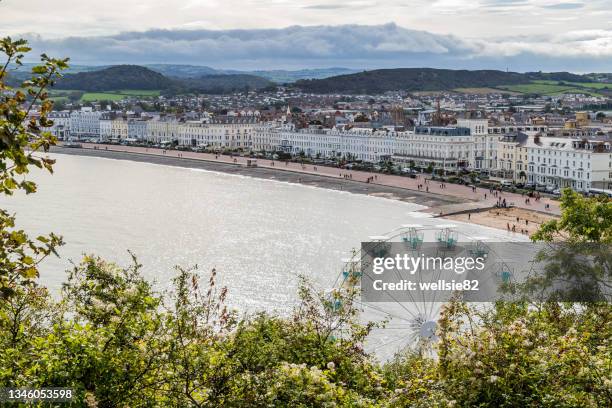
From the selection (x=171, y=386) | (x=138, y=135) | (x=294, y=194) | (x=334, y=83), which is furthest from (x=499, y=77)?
(x=171, y=386)

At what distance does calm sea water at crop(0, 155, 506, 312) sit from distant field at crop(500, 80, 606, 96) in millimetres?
97808

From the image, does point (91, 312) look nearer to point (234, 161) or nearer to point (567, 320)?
point (567, 320)

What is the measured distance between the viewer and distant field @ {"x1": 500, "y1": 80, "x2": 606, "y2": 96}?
139 metres

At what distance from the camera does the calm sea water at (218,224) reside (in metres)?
24.3

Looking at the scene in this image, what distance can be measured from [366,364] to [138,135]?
3043 inches

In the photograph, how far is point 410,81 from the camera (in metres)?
159

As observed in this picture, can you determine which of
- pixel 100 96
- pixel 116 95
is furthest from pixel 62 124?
pixel 116 95

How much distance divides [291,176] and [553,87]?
104577 mm

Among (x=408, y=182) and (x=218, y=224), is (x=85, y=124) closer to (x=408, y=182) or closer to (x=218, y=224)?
(x=408, y=182)

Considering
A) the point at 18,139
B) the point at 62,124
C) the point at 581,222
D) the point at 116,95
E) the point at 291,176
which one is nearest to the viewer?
the point at 18,139

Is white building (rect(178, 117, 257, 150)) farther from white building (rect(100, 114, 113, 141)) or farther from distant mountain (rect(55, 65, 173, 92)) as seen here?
distant mountain (rect(55, 65, 173, 92))

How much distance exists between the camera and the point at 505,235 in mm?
32594

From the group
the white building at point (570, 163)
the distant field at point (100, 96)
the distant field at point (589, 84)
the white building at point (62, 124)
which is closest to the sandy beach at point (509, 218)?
the white building at point (570, 163)

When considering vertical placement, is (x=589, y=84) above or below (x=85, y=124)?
above
